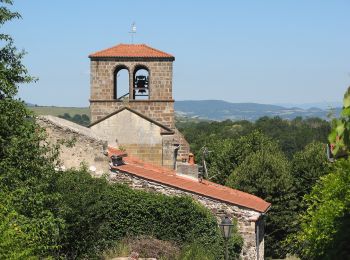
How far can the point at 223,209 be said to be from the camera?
2531 centimetres

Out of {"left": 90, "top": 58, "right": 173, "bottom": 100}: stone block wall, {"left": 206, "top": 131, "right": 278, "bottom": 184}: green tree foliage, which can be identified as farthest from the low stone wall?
{"left": 206, "top": 131, "right": 278, "bottom": 184}: green tree foliage

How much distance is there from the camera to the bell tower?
111ft

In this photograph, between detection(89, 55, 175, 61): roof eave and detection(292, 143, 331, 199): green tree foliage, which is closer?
detection(89, 55, 175, 61): roof eave

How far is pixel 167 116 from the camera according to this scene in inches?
1339

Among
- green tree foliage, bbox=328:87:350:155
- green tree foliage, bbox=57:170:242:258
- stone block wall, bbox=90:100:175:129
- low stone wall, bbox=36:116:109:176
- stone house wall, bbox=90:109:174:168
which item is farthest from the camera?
stone block wall, bbox=90:100:175:129

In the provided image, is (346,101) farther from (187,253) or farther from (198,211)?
(198,211)

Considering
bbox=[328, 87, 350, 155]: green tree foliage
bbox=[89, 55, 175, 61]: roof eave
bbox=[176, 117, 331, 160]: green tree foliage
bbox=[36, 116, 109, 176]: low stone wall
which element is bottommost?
bbox=[176, 117, 331, 160]: green tree foliage

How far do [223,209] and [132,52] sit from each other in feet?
37.7

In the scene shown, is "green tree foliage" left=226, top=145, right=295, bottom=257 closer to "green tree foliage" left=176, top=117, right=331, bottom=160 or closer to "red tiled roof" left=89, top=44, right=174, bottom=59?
"red tiled roof" left=89, top=44, right=174, bottom=59

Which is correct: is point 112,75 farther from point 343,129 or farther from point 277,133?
point 277,133

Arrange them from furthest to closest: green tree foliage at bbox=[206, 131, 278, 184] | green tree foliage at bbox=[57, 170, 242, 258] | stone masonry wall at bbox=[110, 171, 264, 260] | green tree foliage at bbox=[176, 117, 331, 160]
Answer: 1. green tree foliage at bbox=[176, 117, 331, 160]
2. green tree foliage at bbox=[206, 131, 278, 184]
3. stone masonry wall at bbox=[110, 171, 264, 260]
4. green tree foliage at bbox=[57, 170, 242, 258]

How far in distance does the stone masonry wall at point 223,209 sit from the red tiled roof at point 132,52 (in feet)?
33.5

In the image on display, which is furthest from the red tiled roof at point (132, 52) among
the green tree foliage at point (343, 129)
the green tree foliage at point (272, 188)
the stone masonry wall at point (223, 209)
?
the green tree foliage at point (343, 129)

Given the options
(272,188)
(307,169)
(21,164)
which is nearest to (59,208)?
(21,164)
